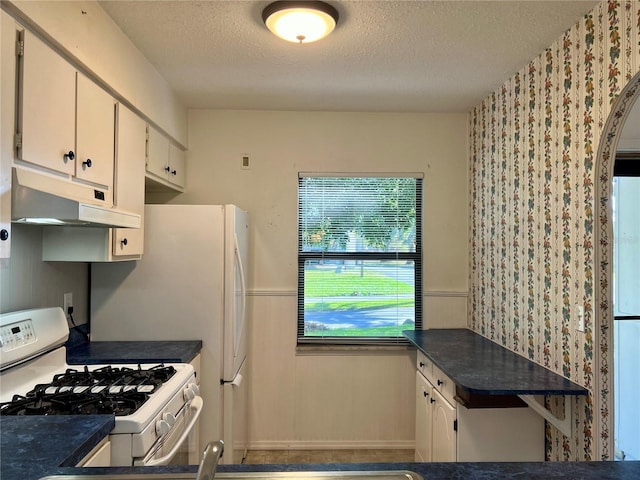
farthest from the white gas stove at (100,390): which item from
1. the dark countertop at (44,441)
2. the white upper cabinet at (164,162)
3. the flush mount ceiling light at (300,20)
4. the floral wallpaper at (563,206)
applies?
the floral wallpaper at (563,206)

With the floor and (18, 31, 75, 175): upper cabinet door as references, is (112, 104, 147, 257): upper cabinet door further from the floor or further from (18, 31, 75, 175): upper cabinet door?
the floor

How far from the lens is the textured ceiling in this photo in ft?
5.81

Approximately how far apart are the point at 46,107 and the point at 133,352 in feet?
4.21

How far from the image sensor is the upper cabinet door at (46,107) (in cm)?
128

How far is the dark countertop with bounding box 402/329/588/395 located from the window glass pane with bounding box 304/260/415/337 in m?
0.35

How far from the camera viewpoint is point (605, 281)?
1708mm

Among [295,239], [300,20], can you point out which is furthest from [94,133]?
[295,239]

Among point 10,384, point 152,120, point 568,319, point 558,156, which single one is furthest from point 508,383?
point 152,120

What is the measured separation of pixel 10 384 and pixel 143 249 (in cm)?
92

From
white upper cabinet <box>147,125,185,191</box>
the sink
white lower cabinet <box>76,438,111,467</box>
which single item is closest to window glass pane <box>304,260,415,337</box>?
white upper cabinet <box>147,125,185,191</box>

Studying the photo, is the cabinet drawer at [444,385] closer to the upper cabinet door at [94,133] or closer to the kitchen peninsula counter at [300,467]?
the kitchen peninsula counter at [300,467]

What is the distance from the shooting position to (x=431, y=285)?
314cm

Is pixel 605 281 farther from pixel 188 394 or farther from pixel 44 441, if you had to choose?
pixel 44 441

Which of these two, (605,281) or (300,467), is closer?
(300,467)
